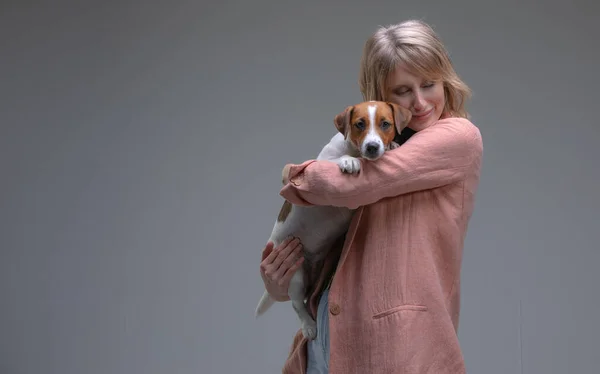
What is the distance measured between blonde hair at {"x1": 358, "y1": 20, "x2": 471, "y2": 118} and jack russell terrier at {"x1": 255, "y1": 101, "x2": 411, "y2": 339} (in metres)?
0.08

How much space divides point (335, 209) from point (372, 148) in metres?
0.27

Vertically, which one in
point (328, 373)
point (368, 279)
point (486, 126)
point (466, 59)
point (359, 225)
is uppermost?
point (466, 59)

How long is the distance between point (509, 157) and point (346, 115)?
1.98 meters

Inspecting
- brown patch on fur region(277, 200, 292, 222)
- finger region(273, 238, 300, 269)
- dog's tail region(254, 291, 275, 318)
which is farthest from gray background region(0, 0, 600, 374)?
finger region(273, 238, 300, 269)

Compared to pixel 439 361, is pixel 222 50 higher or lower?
higher

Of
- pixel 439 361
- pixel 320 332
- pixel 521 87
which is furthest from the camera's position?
pixel 521 87

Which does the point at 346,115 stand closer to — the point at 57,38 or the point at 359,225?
the point at 359,225

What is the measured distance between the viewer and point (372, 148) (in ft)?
4.92

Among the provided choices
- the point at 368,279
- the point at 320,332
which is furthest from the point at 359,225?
the point at 320,332

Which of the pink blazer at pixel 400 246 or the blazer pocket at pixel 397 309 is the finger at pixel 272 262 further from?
the blazer pocket at pixel 397 309

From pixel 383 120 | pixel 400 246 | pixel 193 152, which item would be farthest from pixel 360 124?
pixel 193 152

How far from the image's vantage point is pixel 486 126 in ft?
11.2

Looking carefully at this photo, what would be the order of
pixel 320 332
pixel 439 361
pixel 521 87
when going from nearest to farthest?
pixel 439 361 → pixel 320 332 → pixel 521 87

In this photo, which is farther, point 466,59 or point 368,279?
point 466,59
